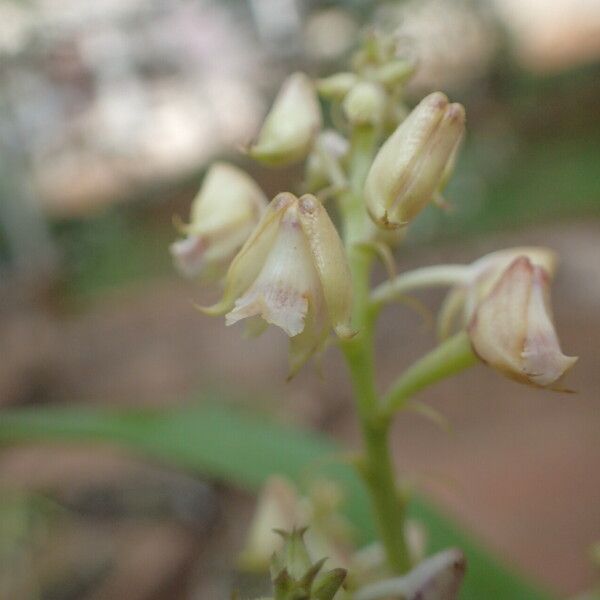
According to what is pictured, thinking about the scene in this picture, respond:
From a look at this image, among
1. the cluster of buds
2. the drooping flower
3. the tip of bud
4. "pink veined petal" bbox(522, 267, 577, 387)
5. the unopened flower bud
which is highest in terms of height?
the unopened flower bud

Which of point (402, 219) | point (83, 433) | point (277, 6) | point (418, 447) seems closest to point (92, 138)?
point (277, 6)

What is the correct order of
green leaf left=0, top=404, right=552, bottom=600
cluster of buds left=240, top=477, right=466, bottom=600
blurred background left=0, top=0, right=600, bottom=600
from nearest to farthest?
cluster of buds left=240, top=477, right=466, bottom=600 < green leaf left=0, top=404, right=552, bottom=600 < blurred background left=0, top=0, right=600, bottom=600

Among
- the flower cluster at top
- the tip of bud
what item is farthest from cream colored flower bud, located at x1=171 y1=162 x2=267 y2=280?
the tip of bud

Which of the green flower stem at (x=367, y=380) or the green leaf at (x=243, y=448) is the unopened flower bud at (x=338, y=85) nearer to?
the green flower stem at (x=367, y=380)

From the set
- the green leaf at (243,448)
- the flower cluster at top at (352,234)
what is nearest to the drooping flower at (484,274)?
the flower cluster at top at (352,234)

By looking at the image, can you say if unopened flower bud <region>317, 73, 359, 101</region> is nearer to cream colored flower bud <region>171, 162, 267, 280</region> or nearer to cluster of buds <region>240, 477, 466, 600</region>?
cream colored flower bud <region>171, 162, 267, 280</region>

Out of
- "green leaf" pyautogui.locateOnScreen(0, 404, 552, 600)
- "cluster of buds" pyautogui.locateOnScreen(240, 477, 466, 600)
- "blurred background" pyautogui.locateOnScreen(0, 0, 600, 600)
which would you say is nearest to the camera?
"cluster of buds" pyautogui.locateOnScreen(240, 477, 466, 600)

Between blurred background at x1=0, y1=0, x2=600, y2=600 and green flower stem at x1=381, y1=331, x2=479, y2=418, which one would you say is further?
blurred background at x1=0, y1=0, x2=600, y2=600

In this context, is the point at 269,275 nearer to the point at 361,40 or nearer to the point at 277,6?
the point at 361,40
